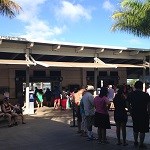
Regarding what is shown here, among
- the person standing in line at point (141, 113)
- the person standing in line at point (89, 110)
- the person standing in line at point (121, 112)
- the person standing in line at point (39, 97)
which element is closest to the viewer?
the person standing in line at point (141, 113)

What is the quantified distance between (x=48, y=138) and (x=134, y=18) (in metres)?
10.4

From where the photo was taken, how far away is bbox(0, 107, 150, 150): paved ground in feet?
32.4

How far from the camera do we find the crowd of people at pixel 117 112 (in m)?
9.00

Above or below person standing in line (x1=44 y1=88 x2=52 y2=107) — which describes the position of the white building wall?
above

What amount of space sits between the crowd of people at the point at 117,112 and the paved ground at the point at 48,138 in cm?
30

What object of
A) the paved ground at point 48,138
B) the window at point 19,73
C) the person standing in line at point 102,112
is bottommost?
the paved ground at point 48,138

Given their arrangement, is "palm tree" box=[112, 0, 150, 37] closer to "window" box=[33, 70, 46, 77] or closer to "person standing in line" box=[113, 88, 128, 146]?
"window" box=[33, 70, 46, 77]

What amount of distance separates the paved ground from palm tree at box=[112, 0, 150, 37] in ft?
23.7

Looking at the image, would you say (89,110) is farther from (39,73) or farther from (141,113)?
(39,73)

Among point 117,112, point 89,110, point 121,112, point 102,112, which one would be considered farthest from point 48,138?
point 121,112

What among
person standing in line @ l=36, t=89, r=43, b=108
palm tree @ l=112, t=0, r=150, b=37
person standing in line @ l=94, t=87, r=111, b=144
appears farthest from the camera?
person standing in line @ l=36, t=89, r=43, b=108

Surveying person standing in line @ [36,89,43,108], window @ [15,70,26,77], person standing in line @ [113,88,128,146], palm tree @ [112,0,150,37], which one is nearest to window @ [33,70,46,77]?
window @ [15,70,26,77]

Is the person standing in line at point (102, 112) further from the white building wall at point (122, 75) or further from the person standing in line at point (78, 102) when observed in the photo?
the white building wall at point (122, 75)

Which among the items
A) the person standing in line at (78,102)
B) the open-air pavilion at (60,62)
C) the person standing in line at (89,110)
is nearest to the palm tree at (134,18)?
the open-air pavilion at (60,62)
